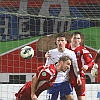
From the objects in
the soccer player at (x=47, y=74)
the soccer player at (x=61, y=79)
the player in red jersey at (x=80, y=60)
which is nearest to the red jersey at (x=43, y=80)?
the soccer player at (x=47, y=74)

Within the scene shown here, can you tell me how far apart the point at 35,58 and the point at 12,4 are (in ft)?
3.81

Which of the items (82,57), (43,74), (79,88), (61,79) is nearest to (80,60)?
(82,57)

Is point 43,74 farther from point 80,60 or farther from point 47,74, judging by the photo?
point 80,60

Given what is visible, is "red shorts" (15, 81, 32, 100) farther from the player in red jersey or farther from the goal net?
the goal net

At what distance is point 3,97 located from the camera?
346 inches

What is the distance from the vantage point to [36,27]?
35.1 ft

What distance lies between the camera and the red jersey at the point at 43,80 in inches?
270

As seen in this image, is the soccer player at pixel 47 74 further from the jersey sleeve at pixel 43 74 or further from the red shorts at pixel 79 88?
the red shorts at pixel 79 88

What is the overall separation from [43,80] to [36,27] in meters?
3.85

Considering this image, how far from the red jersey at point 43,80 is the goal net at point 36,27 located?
316cm

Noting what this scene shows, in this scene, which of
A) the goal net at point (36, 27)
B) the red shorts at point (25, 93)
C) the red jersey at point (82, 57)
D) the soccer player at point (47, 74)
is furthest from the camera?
the goal net at point (36, 27)

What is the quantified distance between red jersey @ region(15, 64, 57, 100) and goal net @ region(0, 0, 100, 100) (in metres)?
3.16

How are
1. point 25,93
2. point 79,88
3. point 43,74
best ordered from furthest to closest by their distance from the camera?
point 79,88 < point 25,93 < point 43,74

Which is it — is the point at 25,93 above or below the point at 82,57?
below
